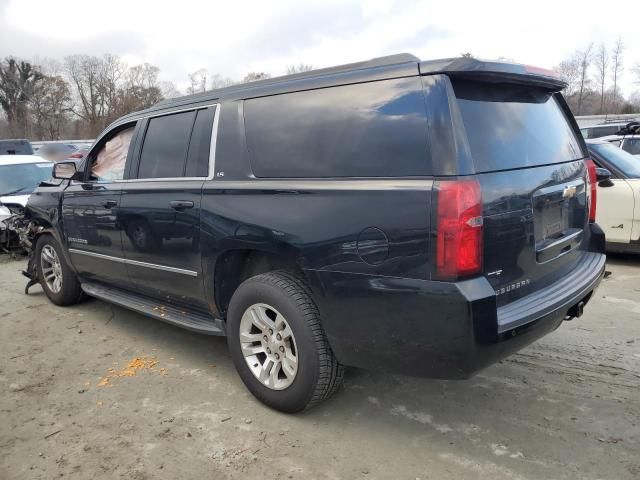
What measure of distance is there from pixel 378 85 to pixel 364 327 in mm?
1249

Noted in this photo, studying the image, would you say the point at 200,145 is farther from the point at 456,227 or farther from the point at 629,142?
the point at 629,142

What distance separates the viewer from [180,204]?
356cm

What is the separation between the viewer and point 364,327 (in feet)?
8.70

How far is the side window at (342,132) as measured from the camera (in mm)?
2504

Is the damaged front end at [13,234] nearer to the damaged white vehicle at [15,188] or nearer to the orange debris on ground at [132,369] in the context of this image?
the damaged white vehicle at [15,188]

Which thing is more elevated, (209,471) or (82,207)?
(82,207)

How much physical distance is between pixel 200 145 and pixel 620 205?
549 centimetres

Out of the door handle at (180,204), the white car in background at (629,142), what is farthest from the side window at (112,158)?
the white car in background at (629,142)

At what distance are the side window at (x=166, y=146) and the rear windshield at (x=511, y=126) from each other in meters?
2.05

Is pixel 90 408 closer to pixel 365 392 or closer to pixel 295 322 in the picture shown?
pixel 295 322

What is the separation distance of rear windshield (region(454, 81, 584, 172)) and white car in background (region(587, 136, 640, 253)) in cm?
382

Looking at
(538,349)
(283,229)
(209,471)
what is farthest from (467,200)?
(538,349)

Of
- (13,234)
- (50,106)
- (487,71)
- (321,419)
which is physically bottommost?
(321,419)

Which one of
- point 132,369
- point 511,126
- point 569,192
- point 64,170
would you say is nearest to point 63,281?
point 64,170
